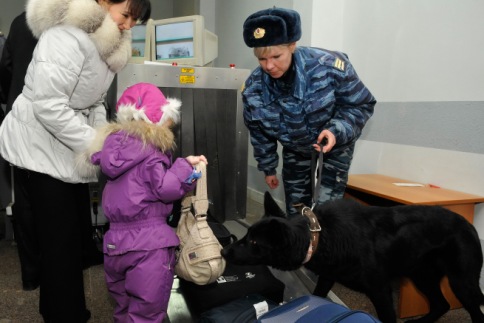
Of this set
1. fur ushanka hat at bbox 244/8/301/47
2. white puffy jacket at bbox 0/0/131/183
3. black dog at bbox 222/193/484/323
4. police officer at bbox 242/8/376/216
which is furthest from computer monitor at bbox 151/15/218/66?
black dog at bbox 222/193/484/323

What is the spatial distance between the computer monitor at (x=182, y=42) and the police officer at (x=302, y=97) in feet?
3.54

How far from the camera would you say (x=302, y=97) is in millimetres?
1777

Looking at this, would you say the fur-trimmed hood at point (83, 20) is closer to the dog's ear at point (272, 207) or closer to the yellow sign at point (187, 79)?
the dog's ear at point (272, 207)

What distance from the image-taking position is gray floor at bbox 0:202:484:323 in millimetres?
1977

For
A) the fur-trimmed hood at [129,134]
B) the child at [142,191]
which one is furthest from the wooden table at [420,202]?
the fur-trimmed hood at [129,134]

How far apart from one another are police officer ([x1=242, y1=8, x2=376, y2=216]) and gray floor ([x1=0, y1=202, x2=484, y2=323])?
540 mm

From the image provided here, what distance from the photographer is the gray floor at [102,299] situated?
1977mm

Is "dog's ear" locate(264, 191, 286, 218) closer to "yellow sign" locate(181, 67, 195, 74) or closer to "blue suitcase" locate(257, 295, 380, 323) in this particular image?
"blue suitcase" locate(257, 295, 380, 323)

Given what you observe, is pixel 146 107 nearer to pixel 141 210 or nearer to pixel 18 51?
pixel 141 210

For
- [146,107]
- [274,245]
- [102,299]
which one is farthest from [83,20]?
[102,299]

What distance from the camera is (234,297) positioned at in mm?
1702

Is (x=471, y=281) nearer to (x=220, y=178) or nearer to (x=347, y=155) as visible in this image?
(x=347, y=155)

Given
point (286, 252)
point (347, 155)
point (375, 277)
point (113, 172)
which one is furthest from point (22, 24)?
point (375, 277)

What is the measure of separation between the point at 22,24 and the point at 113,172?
33.8 inches
